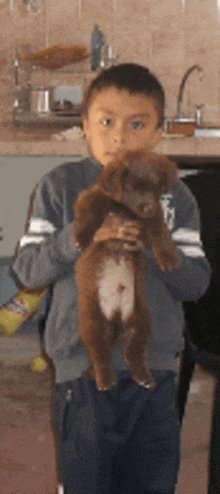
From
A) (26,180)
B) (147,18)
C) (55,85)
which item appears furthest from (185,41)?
(26,180)

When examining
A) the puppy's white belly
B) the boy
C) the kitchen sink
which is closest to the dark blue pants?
the boy

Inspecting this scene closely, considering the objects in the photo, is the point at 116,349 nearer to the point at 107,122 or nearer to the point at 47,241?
the point at 47,241

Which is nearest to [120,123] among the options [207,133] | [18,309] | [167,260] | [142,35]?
[167,260]

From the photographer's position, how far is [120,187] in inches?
36.8

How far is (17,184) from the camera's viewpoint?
104 inches

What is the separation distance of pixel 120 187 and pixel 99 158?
0.11 metres

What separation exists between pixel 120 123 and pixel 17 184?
5.79 feet

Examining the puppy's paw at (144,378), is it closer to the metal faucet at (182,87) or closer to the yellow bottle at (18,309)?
the yellow bottle at (18,309)

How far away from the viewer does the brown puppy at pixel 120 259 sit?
0.94 m

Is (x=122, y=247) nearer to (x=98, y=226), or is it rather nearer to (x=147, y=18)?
(x=98, y=226)

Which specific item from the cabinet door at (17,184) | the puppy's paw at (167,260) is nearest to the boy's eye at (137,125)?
the puppy's paw at (167,260)

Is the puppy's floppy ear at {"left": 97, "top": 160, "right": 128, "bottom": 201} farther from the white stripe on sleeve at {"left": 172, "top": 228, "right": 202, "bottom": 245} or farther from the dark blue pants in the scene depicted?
the dark blue pants

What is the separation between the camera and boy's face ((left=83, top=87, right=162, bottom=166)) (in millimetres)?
Answer: 963

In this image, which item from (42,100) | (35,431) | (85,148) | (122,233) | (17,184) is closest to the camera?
(122,233)
